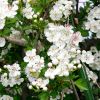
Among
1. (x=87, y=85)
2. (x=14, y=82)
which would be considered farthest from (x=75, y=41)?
(x=14, y=82)

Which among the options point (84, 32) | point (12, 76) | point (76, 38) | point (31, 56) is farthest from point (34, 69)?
point (84, 32)

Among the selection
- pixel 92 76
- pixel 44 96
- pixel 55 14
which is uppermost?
pixel 55 14

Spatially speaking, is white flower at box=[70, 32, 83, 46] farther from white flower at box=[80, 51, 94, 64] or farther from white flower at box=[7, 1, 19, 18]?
white flower at box=[7, 1, 19, 18]

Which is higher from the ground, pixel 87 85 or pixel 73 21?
pixel 73 21

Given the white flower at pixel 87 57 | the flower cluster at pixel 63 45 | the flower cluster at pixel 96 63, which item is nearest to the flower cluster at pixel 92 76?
the flower cluster at pixel 96 63

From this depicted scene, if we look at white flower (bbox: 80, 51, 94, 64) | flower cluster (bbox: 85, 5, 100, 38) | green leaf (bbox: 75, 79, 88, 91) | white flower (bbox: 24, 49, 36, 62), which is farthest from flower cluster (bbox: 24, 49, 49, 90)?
flower cluster (bbox: 85, 5, 100, 38)

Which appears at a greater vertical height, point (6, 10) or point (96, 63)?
point (6, 10)

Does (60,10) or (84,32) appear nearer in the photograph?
(60,10)

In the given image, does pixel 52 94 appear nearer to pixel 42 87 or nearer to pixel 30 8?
pixel 42 87

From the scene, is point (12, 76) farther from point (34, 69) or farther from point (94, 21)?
point (94, 21)
